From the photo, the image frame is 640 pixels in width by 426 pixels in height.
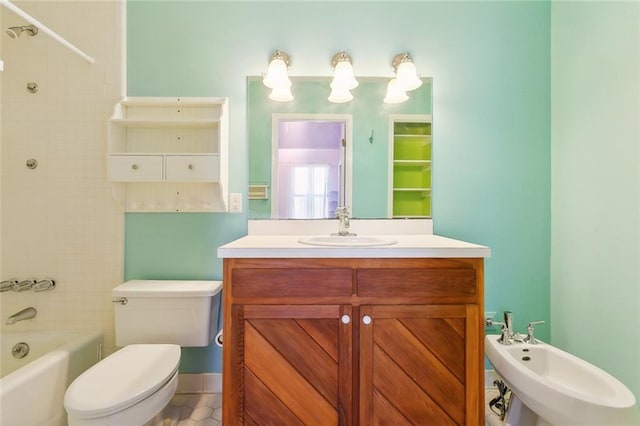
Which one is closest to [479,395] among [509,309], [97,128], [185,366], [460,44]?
[509,309]

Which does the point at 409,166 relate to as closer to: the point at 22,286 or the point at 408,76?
the point at 408,76

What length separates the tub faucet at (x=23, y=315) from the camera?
4.82 feet

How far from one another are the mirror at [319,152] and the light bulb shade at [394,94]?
6 centimetres

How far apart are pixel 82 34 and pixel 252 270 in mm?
1634

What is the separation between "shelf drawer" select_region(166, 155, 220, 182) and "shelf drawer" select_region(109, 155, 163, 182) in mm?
55

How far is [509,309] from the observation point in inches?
64.3

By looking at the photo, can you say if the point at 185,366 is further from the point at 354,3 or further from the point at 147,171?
the point at 354,3

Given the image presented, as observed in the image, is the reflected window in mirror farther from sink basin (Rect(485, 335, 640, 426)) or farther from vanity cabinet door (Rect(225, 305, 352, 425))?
sink basin (Rect(485, 335, 640, 426))

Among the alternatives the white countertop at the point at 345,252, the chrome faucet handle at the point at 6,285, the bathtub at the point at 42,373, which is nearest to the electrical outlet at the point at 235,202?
the white countertop at the point at 345,252

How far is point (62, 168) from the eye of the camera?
1.56m

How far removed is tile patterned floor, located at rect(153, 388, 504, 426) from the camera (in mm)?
1374

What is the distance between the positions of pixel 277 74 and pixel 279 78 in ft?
0.07

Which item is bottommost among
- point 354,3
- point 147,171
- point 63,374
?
point 63,374

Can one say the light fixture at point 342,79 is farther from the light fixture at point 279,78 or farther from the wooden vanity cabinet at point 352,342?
the wooden vanity cabinet at point 352,342
